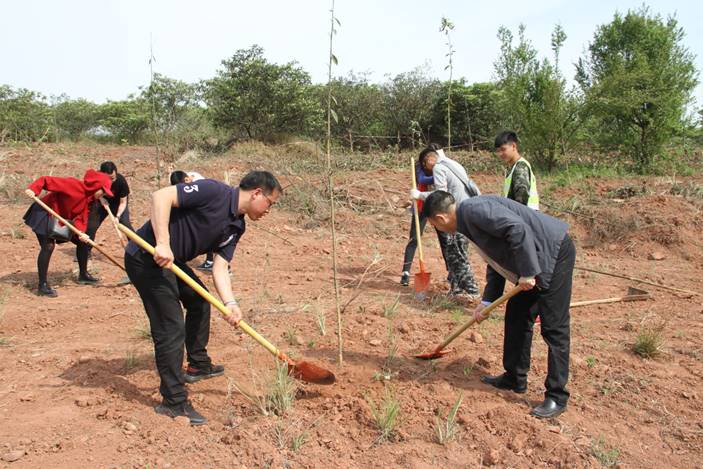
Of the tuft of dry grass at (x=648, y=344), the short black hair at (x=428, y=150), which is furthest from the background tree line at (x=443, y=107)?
the tuft of dry grass at (x=648, y=344)

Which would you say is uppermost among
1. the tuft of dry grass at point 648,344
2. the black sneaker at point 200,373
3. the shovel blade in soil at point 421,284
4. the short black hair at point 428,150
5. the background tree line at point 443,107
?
the background tree line at point 443,107

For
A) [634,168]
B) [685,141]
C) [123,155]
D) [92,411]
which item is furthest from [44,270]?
[685,141]

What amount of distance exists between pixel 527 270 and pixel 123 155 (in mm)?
14223

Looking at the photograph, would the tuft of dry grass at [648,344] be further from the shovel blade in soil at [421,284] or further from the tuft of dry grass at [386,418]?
the tuft of dry grass at [386,418]

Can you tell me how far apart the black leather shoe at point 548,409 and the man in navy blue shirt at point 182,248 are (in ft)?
6.29

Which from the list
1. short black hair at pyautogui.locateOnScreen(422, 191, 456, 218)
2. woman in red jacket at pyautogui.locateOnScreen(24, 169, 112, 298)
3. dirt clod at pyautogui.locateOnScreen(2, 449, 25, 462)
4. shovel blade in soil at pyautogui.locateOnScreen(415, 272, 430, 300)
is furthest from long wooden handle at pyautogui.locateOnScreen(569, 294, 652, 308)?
woman in red jacket at pyautogui.locateOnScreen(24, 169, 112, 298)

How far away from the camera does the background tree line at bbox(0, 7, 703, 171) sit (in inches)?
484

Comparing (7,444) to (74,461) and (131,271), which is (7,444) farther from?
(131,271)

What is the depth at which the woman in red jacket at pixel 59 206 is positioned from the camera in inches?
233

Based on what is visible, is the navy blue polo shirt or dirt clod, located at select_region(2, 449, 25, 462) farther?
the navy blue polo shirt

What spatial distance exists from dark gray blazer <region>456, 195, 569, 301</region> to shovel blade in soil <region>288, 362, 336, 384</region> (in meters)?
1.28

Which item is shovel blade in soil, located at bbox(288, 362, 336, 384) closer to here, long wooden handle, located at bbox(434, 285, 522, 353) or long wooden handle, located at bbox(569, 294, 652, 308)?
long wooden handle, located at bbox(434, 285, 522, 353)

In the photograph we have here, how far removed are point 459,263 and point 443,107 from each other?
14483 millimetres

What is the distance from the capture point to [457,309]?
526cm
